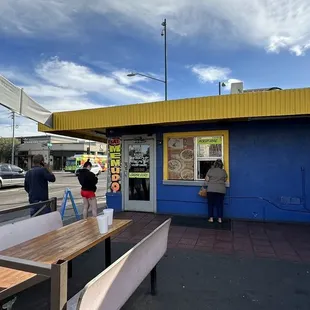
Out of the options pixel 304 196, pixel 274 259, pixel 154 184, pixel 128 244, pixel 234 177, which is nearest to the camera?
pixel 274 259

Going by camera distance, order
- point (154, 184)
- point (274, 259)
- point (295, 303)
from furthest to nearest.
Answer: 1. point (154, 184)
2. point (274, 259)
3. point (295, 303)

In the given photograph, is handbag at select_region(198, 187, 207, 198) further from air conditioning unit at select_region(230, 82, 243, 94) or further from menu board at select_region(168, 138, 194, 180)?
air conditioning unit at select_region(230, 82, 243, 94)


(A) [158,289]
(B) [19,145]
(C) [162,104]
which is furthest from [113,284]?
(B) [19,145]

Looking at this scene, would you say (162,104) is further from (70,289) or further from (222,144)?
(70,289)

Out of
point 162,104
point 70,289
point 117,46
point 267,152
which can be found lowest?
point 70,289

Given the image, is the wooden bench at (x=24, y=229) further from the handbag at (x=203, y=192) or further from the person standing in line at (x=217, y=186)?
the handbag at (x=203, y=192)

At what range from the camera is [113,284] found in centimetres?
198

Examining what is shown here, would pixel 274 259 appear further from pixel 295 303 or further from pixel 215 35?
pixel 215 35

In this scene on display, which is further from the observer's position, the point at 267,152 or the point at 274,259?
the point at 267,152

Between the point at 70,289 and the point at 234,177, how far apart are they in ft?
16.1

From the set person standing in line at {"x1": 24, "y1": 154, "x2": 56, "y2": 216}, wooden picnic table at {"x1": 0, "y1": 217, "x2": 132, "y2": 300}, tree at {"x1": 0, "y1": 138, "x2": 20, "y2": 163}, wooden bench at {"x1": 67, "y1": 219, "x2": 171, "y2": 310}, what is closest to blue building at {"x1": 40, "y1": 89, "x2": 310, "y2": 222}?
person standing in line at {"x1": 24, "y1": 154, "x2": 56, "y2": 216}

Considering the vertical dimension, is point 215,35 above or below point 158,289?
above

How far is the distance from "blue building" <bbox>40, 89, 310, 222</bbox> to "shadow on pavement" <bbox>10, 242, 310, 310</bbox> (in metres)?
2.90

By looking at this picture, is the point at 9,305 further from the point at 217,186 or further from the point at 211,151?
the point at 211,151
